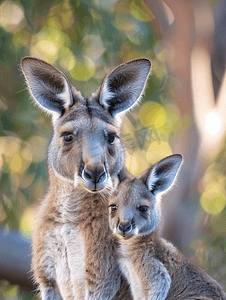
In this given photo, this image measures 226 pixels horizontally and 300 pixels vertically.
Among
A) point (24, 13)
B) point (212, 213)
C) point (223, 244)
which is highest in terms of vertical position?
point (24, 13)

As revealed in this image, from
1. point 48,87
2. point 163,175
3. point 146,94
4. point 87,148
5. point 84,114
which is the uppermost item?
point 146,94

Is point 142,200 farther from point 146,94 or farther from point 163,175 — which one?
point 146,94

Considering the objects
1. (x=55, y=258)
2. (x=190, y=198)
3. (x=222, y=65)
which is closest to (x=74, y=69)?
(x=222, y=65)

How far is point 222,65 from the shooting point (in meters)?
4.54

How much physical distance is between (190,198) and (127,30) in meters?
2.72

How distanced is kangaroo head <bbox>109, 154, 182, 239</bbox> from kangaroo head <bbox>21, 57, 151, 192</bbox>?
0.18 metres

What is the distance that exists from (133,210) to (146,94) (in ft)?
11.3

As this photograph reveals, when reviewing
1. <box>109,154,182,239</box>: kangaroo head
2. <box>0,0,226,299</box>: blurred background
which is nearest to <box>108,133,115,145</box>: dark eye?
<box>109,154,182,239</box>: kangaroo head

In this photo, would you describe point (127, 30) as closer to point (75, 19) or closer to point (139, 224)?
point (75, 19)

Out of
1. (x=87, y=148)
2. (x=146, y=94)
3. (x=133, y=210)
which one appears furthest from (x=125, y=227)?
(x=146, y=94)

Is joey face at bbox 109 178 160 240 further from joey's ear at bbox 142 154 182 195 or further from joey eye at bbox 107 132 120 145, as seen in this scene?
joey eye at bbox 107 132 120 145

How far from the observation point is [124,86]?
229 cm

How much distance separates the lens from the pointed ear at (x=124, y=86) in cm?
217

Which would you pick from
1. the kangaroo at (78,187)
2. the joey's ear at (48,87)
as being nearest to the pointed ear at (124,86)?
the kangaroo at (78,187)
